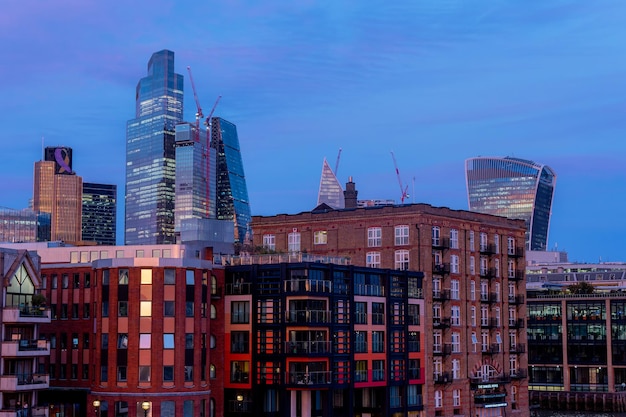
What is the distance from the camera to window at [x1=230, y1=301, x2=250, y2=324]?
121 m

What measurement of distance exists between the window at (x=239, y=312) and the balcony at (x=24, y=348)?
2388cm

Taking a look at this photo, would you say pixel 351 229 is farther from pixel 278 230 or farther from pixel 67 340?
pixel 67 340

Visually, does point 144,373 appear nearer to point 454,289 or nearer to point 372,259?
point 372,259

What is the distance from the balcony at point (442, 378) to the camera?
13988cm

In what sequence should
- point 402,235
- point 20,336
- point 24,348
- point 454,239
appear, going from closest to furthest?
point 24,348, point 20,336, point 402,235, point 454,239

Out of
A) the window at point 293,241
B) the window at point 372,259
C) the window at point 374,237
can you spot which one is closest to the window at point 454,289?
the window at point 372,259

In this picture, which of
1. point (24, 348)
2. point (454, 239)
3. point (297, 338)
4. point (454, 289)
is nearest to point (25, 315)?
point (24, 348)

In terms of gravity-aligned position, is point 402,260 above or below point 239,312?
above

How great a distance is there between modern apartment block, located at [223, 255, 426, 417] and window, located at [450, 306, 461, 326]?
19.7 meters

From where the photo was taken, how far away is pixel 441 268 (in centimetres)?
14262

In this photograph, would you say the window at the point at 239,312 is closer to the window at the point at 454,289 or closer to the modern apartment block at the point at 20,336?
the modern apartment block at the point at 20,336

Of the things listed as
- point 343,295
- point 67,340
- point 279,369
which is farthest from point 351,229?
point 67,340

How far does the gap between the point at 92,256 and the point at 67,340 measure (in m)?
13.9

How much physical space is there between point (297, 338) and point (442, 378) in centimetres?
2870
